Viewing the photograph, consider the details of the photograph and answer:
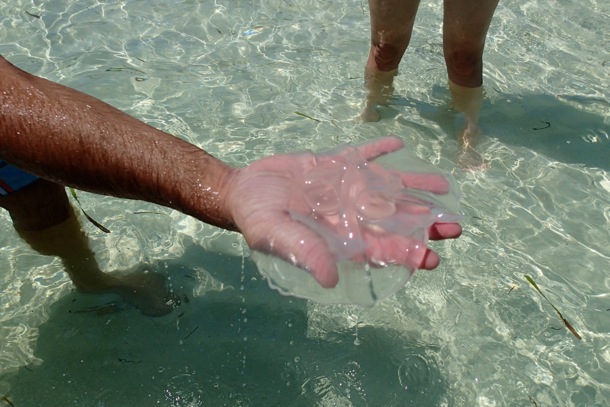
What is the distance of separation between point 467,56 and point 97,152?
8.22 ft

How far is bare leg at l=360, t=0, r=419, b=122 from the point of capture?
3.85 metres

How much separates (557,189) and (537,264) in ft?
2.19

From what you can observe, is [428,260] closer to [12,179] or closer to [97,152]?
[97,152]

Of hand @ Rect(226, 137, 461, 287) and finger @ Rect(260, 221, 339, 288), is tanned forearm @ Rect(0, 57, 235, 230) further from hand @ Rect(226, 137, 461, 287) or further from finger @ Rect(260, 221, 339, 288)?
finger @ Rect(260, 221, 339, 288)

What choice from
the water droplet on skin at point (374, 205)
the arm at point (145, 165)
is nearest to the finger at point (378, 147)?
the arm at point (145, 165)

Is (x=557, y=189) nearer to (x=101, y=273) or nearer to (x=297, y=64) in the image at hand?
(x=297, y=64)

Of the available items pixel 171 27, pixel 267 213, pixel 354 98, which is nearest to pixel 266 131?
pixel 354 98

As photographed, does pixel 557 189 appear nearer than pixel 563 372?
No

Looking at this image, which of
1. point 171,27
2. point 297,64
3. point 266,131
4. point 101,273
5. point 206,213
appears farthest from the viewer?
point 171,27

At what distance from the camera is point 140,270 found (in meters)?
3.27

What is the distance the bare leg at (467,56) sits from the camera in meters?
3.62

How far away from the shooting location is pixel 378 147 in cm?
235

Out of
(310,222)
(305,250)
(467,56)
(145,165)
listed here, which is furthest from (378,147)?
(467,56)

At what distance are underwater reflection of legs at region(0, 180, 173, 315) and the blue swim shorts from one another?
0.28 feet
